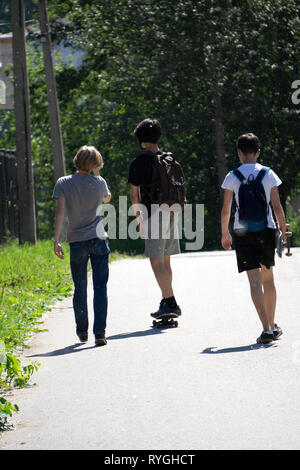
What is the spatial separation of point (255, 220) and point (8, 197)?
45.9 ft

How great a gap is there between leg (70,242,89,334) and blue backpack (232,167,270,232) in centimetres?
142

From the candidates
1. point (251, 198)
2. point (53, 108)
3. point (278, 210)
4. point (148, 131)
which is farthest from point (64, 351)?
point (53, 108)

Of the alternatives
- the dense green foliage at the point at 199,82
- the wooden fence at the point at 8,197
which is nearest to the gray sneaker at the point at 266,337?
the wooden fence at the point at 8,197

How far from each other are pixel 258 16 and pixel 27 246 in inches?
477

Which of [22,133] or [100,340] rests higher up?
[22,133]

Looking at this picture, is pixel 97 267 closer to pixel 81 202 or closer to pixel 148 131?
pixel 81 202

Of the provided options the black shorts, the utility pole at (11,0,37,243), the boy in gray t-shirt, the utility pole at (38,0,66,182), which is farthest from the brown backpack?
the utility pole at (38,0,66,182)

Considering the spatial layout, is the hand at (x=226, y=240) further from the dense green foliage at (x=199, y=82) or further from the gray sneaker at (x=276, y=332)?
the dense green foliage at (x=199, y=82)

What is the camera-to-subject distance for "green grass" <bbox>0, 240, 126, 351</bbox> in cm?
929

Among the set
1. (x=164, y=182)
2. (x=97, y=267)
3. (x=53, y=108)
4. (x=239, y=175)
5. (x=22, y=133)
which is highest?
(x=53, y=108)

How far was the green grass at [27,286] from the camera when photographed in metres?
9.29

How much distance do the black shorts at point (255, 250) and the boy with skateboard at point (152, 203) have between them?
1.31m

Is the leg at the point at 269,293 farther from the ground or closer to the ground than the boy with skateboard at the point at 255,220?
closer to the ground

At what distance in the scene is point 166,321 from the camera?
9.38m
